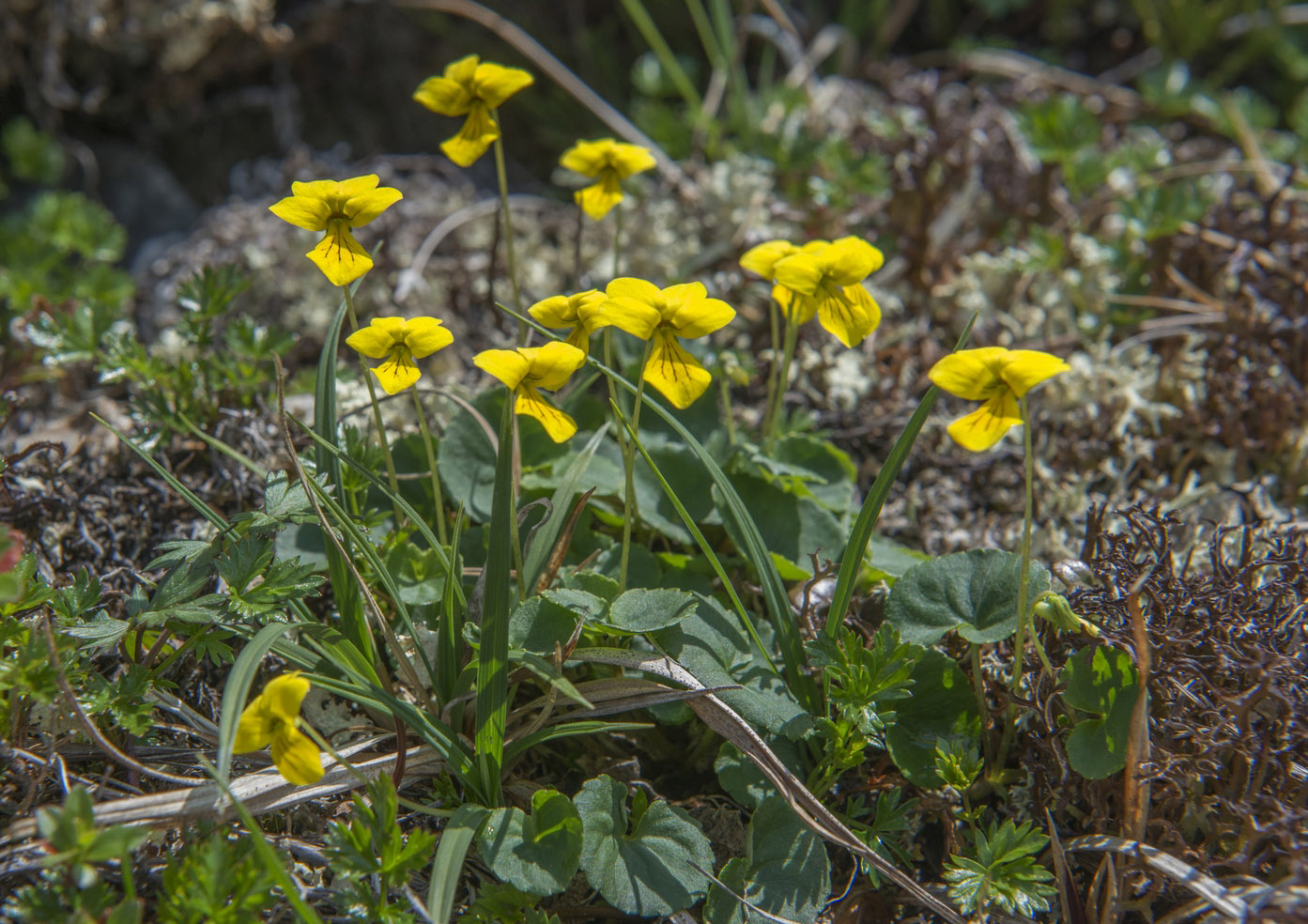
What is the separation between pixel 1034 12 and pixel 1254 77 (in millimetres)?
1111

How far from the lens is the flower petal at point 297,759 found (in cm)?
133

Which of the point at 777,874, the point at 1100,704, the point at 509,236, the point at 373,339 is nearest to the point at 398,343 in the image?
the point at 373,339

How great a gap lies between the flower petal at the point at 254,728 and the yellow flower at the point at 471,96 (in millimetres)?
1210

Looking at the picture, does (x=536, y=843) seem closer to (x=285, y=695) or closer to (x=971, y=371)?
(x=285, y=695)

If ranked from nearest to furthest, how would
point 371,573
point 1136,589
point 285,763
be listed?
point 285,763, point 1136,589, point 371,573

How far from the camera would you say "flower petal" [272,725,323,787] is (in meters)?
1.33

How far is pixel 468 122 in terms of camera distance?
2.03 metres

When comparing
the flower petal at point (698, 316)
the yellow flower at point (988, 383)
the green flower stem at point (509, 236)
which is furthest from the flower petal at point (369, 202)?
the yellow flower at point (988, 383)

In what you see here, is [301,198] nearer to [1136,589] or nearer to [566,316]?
[566,316]

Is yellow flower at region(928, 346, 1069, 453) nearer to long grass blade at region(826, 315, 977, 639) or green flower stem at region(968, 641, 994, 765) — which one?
long grass blade at region(826, 315, 977, 639)

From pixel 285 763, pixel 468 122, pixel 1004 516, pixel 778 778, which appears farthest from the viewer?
pixel 1004 516

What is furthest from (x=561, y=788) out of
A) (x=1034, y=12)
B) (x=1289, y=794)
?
(x=1034, y=12)

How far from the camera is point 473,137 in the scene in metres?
2.01

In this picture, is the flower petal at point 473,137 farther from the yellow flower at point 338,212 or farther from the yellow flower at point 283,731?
the yellow flower at point 283,731
